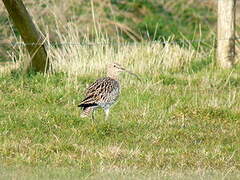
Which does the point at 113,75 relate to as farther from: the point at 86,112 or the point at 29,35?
the point at 29,35

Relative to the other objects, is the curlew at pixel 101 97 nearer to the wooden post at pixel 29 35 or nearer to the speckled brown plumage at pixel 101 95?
the speckled brown plumage at pixel 101 95

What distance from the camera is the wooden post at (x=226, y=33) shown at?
15375mm

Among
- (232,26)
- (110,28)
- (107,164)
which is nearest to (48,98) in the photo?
(107,164)

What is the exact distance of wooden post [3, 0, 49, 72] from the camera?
512 inches

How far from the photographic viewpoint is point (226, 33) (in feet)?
50.8

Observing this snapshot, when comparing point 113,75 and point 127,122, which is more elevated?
point 113,75

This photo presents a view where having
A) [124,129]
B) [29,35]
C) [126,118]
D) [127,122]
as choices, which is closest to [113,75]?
[126,118]

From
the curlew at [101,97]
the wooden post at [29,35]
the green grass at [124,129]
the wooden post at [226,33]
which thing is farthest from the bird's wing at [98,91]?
the wooden post at [226,33]

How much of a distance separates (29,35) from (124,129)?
3442mm

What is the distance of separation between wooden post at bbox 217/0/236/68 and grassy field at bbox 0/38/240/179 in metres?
0.31

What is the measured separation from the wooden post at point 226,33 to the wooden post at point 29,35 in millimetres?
3481

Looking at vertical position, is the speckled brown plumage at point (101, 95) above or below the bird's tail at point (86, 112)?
above

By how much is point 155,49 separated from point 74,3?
17.9ft

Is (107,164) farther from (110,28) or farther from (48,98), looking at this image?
(110,28)
